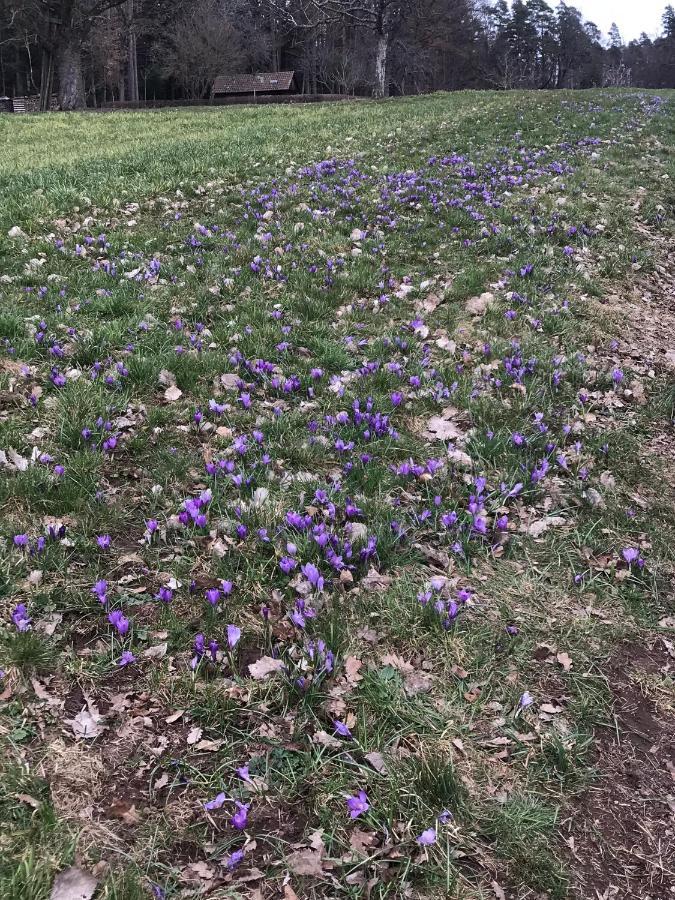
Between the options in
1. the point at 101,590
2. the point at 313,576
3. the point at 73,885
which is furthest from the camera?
the point at 313,576

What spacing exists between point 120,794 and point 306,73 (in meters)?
69.7

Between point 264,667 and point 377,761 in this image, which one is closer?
point 377,761

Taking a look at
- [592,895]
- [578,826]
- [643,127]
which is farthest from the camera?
[643,127]

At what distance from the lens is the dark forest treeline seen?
30219mm

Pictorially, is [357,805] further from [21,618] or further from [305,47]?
[305,47]

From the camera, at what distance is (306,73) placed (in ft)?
194

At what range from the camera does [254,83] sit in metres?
55.8

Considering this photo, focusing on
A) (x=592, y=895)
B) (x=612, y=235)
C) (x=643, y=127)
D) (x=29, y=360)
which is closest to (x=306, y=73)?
(x=643, y=127)

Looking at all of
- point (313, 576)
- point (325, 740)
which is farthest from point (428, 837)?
point (313, 576)

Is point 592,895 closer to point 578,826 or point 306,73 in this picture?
point 578,826

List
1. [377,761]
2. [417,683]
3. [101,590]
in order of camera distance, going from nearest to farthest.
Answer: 1. [377,761]
2. [417,683]
3. [101,590]

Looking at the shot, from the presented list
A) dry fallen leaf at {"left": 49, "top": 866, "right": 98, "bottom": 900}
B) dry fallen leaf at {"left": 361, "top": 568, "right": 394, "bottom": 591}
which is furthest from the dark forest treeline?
dry fallen leaf at {"left": 49, "top": 866, "right": 98, "bottom": 900}

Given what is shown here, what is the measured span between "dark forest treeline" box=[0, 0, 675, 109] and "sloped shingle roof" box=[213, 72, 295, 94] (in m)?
1.28

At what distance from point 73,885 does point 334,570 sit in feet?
5.66
